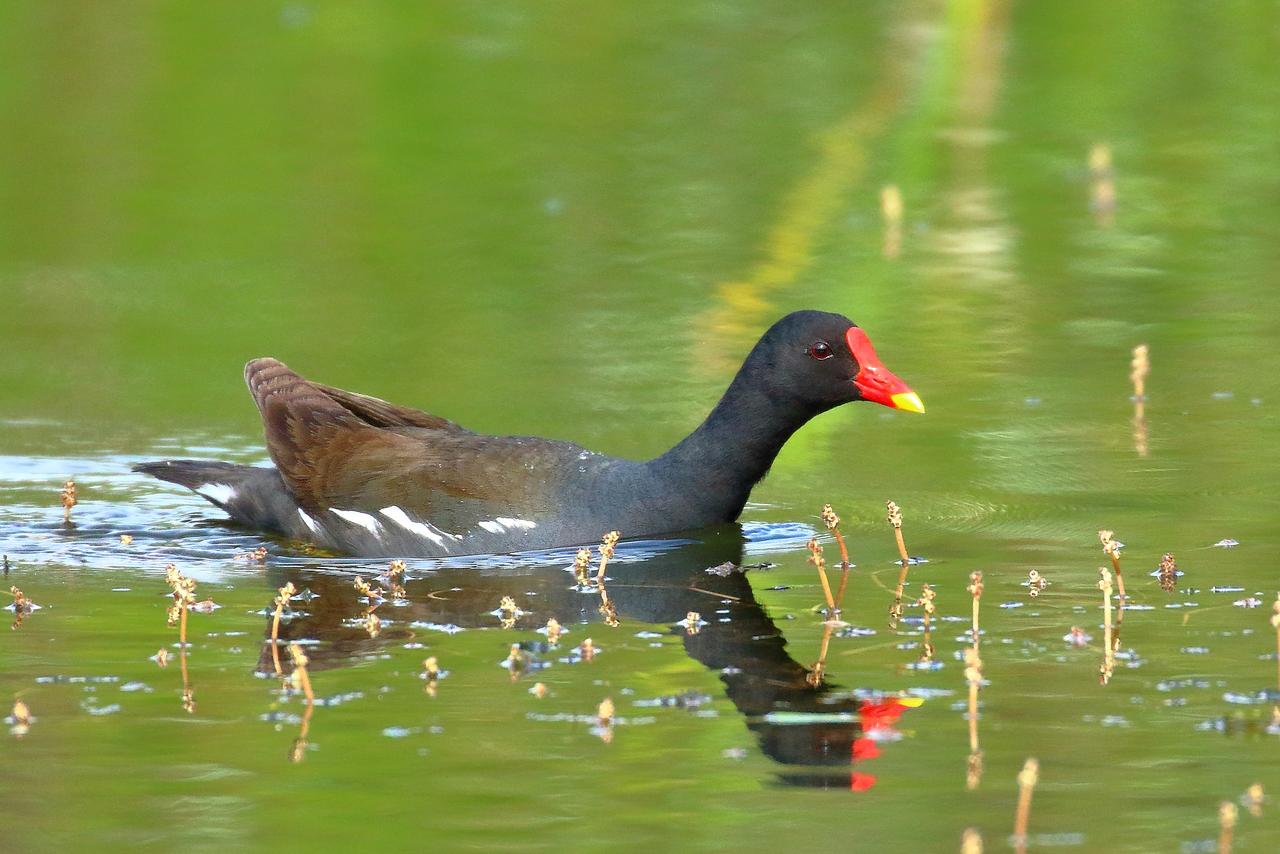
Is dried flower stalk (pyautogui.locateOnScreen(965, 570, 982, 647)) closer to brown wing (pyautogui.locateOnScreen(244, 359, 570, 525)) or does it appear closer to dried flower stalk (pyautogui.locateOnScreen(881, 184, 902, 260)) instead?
brown wing (pyautogui.locateOnScreen(244, 359, 570, 525))

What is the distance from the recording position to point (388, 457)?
7.98 meters

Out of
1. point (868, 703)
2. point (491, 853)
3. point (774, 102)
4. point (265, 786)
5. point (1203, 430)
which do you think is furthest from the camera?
point (774, 102)

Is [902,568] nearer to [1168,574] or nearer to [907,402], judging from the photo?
[907,402]

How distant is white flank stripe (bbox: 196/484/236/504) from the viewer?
8.31 meters

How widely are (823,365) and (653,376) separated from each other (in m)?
2.29

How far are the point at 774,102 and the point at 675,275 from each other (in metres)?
4.59

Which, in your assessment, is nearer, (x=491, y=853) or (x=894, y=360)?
(x=491, y=853)

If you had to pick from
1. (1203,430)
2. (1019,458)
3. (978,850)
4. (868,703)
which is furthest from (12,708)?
(1203,430)

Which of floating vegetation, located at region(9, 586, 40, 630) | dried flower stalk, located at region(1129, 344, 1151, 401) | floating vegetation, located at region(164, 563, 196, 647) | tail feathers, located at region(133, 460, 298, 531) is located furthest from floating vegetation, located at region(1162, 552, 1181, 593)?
floating vegetation, located at region(9, 586, 40, 630)

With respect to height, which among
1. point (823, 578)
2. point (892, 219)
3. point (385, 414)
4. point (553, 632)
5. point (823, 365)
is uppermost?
point (892, 219)

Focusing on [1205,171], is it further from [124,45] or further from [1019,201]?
[124,45]

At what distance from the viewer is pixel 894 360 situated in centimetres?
1009

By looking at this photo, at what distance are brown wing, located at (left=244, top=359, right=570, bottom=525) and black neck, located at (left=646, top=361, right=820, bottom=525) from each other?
15.8 inches

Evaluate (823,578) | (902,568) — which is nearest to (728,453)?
(902,568)
